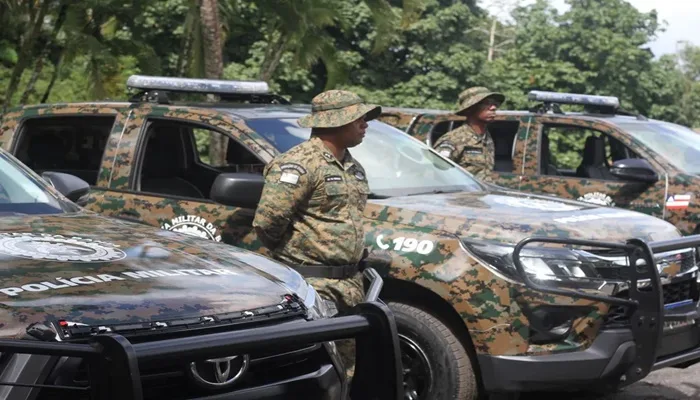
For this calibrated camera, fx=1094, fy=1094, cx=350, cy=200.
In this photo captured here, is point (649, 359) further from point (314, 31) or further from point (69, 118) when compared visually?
point (314, 31)

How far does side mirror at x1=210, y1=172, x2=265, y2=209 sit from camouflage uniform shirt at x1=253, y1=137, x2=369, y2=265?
0.12 metres

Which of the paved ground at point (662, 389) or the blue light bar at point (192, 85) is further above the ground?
the blue light bar at point (192, 85)

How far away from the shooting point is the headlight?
4.88 metres

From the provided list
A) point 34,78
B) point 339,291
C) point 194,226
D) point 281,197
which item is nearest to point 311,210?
point 281,197

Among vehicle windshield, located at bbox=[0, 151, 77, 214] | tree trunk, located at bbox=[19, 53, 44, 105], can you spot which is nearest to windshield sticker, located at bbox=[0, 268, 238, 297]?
vehicle windshield, located at bbox=[0, 151, 77, 214]

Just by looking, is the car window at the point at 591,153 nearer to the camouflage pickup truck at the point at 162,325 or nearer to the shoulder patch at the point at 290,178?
the shoulder patch at the point at 290,178

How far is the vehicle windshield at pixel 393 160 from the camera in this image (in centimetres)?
564

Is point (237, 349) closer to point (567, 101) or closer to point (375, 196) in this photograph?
point (375, 196)

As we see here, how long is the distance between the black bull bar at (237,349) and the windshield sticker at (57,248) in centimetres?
61

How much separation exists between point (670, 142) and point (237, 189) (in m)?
4.90

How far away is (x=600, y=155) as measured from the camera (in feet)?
30.1

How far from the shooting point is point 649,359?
4812 millimetres

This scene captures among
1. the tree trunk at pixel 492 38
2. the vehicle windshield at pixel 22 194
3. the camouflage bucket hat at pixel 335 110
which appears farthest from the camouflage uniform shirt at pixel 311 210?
the tree trunk at pixel 492 38

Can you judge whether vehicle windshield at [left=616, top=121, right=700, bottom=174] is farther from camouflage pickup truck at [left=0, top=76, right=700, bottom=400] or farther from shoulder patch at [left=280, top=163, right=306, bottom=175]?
shoulder patch at [left=280, top=163, right=306, bottom=175]
